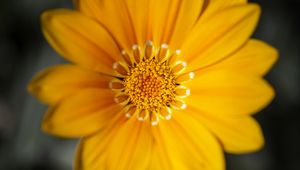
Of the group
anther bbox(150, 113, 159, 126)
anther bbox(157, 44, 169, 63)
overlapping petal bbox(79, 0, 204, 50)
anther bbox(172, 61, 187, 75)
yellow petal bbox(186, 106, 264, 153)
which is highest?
overlapping petal bbox(79, 0, 204, 50)

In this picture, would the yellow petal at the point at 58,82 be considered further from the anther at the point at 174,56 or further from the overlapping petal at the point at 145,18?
the anther at the point at 174,56

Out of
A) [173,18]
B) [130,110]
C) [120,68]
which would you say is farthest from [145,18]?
[130,110]

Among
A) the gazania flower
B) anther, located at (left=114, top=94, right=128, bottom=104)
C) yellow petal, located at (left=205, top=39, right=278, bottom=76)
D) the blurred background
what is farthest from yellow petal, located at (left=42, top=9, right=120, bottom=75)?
the blurred background

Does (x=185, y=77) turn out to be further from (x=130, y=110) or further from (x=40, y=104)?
(x=40, y=104)

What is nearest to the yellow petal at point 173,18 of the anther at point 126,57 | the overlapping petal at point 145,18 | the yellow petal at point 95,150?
the overlapping petal at point 145,18

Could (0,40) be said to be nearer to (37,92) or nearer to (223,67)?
(37,92)

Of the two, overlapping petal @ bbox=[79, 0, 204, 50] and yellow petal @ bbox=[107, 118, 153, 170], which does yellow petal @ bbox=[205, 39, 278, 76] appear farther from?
yellow petal @ bbox=[107, 118, 153, 170]
